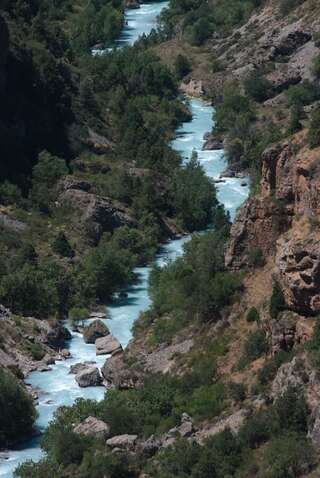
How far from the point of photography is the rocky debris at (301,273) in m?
64.2

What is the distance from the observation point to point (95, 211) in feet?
346

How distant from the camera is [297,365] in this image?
62.8 m

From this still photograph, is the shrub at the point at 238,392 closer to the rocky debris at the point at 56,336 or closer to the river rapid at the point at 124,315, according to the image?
the river rapid at the point at 124,315

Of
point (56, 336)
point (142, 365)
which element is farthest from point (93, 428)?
point (56, 336)

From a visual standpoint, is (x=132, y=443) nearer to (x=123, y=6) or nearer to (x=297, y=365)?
(x=297, y=365)

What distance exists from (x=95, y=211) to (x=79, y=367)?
77.1ft

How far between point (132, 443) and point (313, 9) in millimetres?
77461

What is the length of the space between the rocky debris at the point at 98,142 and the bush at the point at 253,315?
153 feet

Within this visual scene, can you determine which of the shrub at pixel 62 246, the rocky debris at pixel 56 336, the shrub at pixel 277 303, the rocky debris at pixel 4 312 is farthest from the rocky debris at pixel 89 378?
the shrub at pixel 62 246

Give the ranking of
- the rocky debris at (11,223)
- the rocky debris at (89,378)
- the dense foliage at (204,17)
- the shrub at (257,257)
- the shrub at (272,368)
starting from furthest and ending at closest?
the dense foliage at (204,17)
the rocky debris at (11,223)
the rocky debris at (89,378)
the shrub at (257,257)
the shrub at (272,368)

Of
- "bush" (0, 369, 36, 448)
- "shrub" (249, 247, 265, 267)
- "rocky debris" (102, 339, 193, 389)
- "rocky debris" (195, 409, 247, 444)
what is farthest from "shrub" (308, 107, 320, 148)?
"bush" (0, 369, 36, 448)

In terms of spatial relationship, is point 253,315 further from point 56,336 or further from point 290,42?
point 290,42

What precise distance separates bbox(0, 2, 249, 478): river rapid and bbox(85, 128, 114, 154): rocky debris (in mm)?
6881

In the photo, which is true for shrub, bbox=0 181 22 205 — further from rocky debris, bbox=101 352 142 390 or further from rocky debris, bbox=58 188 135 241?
rocky debris, bbox=101 352 142 390
